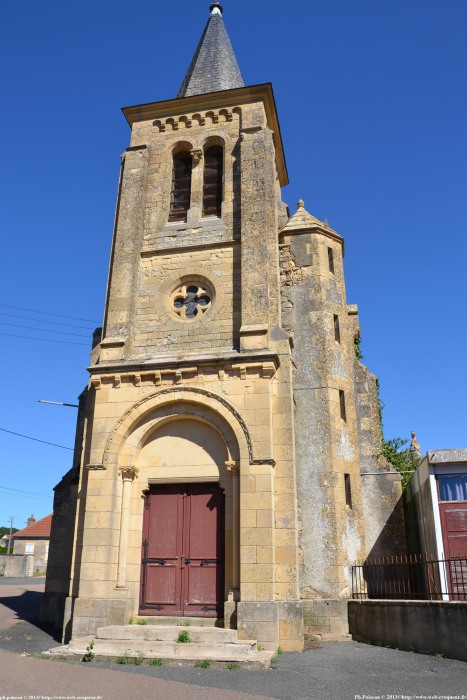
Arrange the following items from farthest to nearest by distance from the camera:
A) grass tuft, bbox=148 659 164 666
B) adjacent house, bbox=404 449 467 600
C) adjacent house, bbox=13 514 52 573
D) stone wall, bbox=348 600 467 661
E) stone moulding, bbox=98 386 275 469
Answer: adjacent house, bbox=13 514 52 573
stone moulding, bbox=98 386 275 469
adjacent house, bbox=404 449 467 600
stone wall, bbox=348 600 467 661
grass tuft, bbox=148 659 164 666

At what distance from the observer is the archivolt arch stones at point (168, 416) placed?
499 inches

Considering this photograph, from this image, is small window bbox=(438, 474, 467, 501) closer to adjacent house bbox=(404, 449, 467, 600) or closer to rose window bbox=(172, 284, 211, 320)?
adjacent house bbox=(404, 449, 467, 600)

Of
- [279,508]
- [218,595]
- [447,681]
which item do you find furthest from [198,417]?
[447,681]

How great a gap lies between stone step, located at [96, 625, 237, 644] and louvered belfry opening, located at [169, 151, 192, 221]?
10688mm

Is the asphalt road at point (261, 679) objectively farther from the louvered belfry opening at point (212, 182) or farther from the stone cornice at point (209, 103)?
the stone cornice at point (209, 103)

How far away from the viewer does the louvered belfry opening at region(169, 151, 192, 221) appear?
54.4ft

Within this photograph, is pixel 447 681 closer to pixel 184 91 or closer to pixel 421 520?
pixel 421 520

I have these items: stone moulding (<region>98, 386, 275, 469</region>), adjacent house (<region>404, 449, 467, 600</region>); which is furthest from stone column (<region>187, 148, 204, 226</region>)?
adjacent house (<region>404, 449, 467, 600</region>)

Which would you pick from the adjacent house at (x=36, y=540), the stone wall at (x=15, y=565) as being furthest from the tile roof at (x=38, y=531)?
the stone wall at (x=15, y=565)

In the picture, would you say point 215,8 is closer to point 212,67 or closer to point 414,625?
point 212,67

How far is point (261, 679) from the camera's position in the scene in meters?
8.45

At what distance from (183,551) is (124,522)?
1456mm

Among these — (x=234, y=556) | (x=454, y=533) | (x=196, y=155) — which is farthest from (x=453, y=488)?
(x=196, y=155)

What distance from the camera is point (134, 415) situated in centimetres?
1323
